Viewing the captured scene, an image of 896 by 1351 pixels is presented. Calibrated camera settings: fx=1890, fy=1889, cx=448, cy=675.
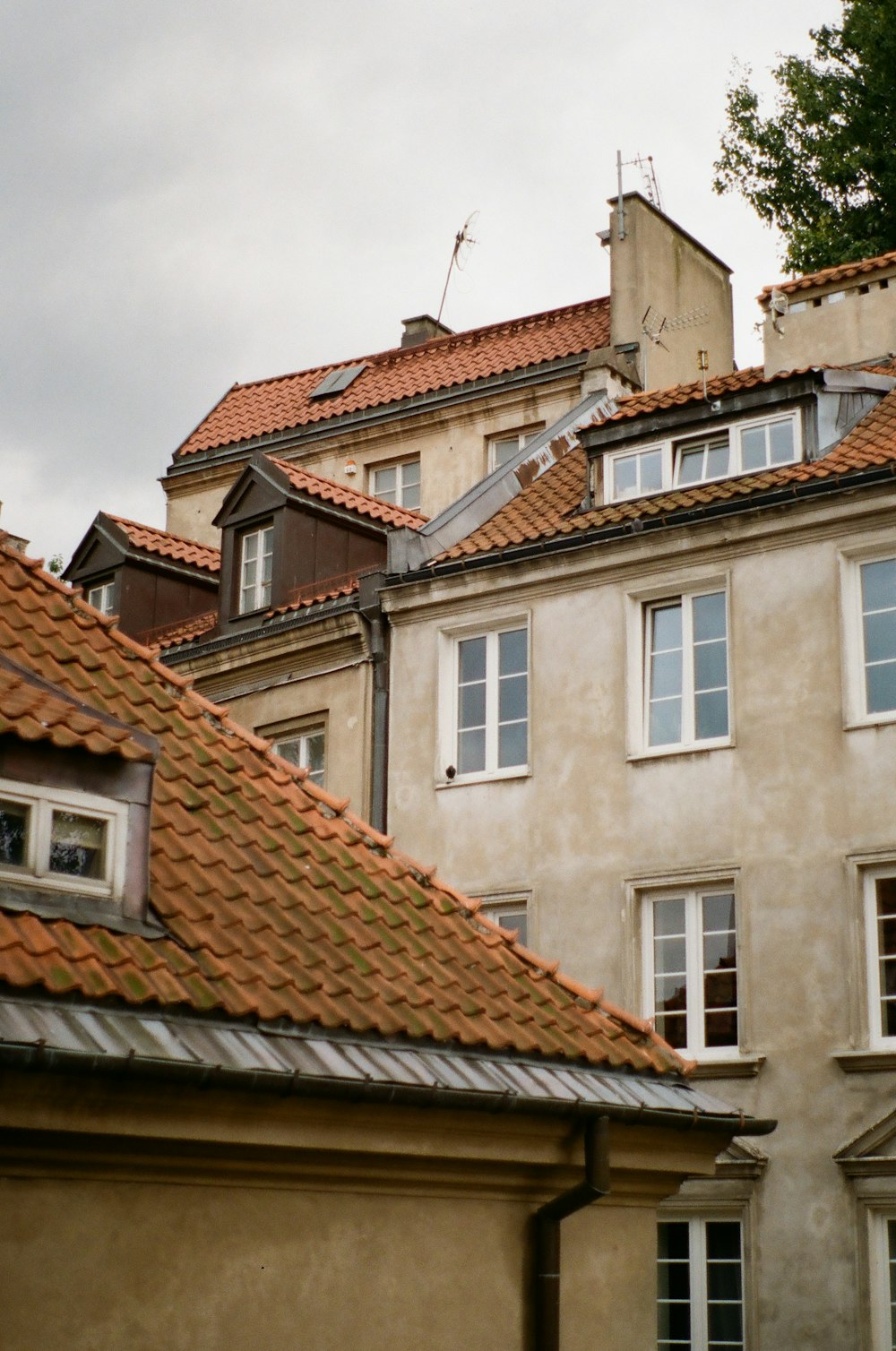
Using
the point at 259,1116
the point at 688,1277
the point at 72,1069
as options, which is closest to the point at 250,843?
the point at 259,1116

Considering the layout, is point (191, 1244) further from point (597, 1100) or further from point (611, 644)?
point (611, 644)

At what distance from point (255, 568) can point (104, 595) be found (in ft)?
9.61

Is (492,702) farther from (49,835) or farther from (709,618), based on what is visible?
(49,835)

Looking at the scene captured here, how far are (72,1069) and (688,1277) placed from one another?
39.0 feet

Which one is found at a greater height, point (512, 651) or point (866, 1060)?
point (512, 651)

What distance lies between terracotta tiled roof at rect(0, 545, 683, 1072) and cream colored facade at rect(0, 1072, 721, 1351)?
0.47 m

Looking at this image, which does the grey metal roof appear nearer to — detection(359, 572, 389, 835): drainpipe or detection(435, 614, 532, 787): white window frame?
detection(435, 614, 532, 787): white window frame

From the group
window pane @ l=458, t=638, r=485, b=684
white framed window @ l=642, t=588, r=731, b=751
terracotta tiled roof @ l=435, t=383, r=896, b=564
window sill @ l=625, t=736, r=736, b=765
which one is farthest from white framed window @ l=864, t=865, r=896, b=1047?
window pane @ l=458, t=638, r=485, b=684

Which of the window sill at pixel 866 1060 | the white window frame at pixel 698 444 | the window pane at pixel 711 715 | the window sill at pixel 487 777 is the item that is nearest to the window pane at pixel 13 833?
the window sill at pixel 866 1060

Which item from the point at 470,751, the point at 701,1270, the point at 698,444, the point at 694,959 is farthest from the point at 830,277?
the point at 701,1270

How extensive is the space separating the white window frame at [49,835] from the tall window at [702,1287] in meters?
10.7

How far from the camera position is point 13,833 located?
8633 mm

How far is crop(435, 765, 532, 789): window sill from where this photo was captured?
66.5 feet

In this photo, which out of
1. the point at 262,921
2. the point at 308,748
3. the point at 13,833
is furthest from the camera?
the point at 308,748
